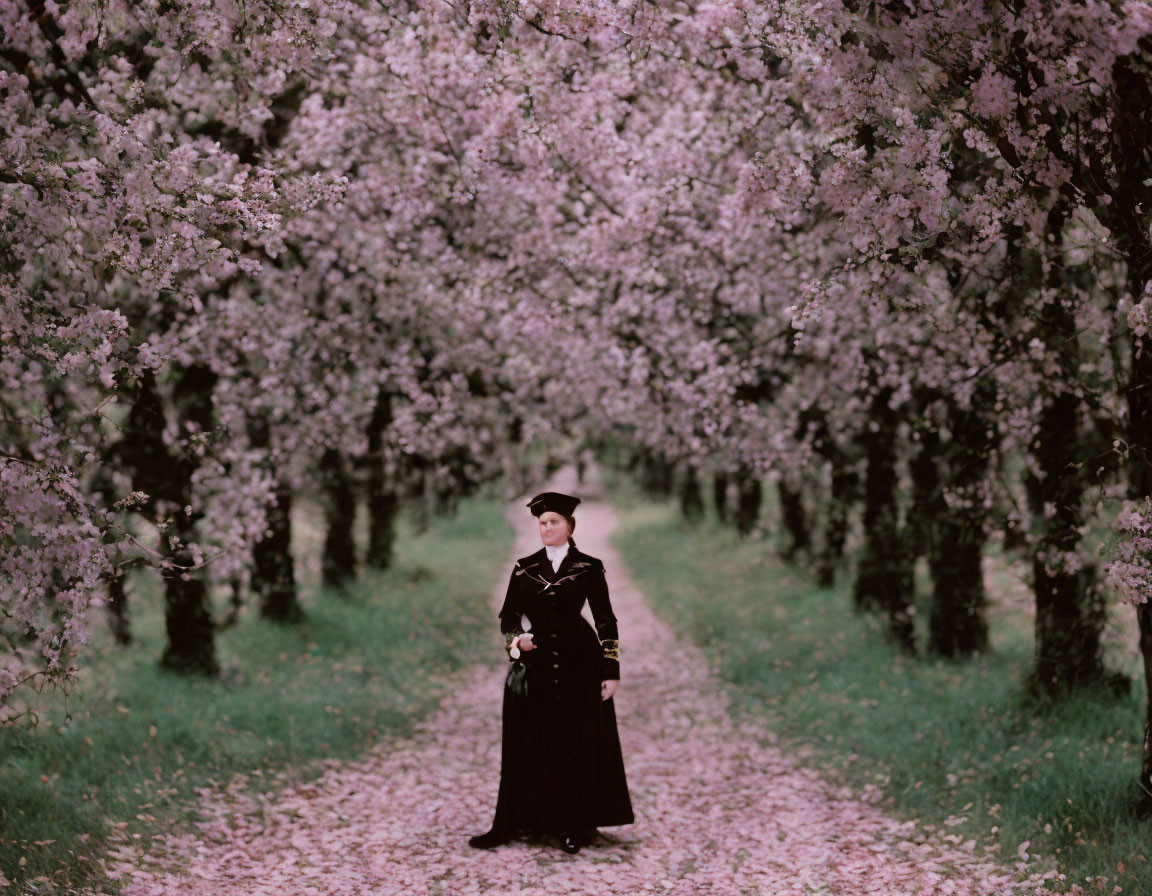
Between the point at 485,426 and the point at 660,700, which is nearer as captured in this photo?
the point at 660,700

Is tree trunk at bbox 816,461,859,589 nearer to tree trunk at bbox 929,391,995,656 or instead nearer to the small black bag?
tree trunk at bbox 929,391,995,656

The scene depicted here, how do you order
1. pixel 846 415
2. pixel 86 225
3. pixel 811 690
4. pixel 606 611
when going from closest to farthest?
pixel 86 225 < pixel 606 611 < pixel 811 690 < pixel 846 415

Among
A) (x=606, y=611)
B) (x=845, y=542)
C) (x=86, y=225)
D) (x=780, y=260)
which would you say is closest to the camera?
(x=86, y=225)

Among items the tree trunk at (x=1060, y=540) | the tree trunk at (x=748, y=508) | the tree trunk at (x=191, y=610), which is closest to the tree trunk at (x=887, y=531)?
the tree trunk at (x=1060, y=540)

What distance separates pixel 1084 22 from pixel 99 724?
36.5 feet

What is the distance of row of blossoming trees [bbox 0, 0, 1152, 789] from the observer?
6.92 metres

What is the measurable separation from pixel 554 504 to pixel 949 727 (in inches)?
252

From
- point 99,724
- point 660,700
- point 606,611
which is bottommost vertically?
point 660,700

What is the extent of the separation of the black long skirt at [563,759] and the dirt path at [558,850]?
35cm

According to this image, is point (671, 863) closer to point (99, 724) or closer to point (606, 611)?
point (606, 611)

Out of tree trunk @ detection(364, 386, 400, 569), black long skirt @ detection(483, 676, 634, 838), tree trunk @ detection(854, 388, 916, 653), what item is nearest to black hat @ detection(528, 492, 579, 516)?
black long skirt @ detection(483, 676, 634, 838)

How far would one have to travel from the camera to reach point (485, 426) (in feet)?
58.4

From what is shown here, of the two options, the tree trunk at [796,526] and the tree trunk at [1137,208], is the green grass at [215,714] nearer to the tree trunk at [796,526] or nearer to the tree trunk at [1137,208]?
the tree trunk at [796,526]

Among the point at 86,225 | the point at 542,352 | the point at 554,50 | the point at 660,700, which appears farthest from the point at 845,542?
the point at 86,225
